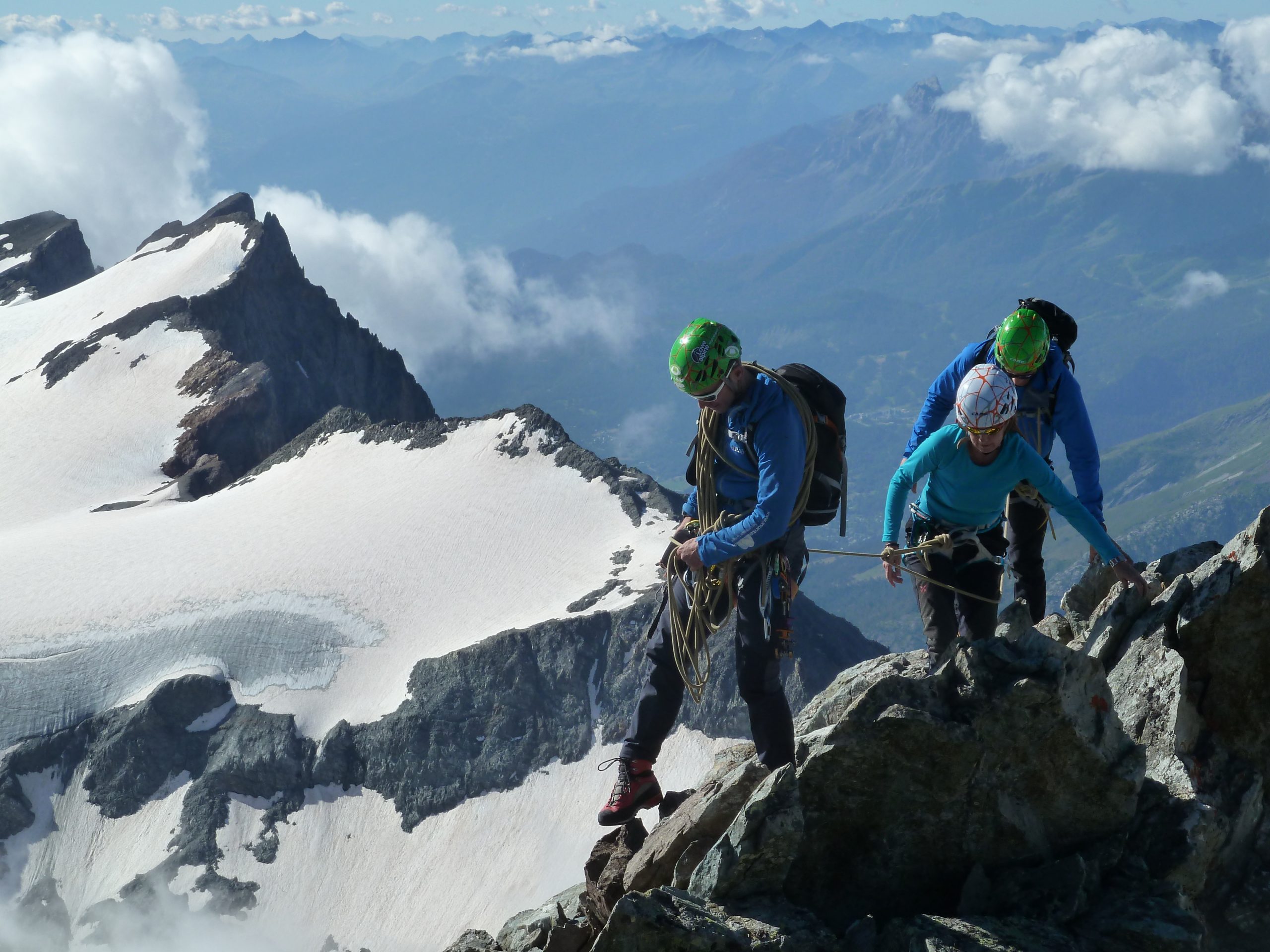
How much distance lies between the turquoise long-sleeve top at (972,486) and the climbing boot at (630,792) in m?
3.37

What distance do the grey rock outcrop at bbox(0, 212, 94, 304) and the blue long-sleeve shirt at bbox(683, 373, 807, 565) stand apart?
344 feet

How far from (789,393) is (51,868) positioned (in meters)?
46.8

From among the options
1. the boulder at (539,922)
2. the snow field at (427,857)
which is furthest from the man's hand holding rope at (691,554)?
the snow field at (427,857)

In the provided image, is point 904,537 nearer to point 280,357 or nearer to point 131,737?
point 131,737

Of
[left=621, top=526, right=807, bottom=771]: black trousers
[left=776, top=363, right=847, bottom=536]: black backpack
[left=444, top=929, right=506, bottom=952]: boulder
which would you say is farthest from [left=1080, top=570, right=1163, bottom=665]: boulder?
[left=444, top=929, right=506, bottom=952]: boulder

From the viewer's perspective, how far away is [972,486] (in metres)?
10.5

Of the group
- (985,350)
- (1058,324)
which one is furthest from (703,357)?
(1058,324)

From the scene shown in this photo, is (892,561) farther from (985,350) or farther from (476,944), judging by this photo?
(476,944)

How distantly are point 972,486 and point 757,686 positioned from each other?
2888 millimetres

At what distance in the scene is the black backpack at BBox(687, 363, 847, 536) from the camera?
10242 millimetres

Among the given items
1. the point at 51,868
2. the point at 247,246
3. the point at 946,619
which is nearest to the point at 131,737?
the point at 51,868

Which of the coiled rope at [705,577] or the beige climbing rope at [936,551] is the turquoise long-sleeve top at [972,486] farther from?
the coiled rope at [705,577]

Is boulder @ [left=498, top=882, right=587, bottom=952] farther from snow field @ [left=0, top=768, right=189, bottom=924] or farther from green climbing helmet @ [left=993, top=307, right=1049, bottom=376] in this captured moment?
snow field @ [left=0, top=768, right=189, bottom=924]

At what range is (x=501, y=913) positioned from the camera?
41031mm
